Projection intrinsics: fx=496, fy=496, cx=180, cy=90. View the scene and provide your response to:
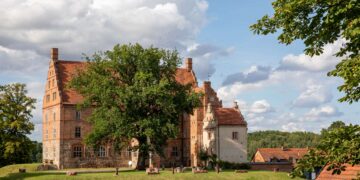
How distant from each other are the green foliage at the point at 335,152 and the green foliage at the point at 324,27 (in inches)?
35.8

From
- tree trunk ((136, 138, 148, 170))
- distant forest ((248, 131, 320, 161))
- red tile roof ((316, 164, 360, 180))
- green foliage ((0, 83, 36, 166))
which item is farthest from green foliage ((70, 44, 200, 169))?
distant forest ((248, 131, 320, 161))

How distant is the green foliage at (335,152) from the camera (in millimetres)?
9844

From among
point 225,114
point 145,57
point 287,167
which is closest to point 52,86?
point 145,57

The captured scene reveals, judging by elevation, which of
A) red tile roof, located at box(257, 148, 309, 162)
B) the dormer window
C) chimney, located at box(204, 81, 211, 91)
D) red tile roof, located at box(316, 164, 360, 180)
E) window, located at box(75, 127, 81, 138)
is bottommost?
red tile roof, located at box(257, 148, 309, 162)

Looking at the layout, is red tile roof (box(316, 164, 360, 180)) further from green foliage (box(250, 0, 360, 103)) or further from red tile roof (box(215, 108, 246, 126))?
red tile roof (box(215, 108, 246, 126))

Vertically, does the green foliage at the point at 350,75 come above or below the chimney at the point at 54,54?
below

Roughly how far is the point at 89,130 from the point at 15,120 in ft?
37.3

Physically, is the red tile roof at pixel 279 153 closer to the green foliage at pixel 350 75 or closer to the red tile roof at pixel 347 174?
the red tile roof at pixel 347 174

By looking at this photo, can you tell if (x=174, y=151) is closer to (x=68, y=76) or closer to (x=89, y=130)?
(x=89, y=130)

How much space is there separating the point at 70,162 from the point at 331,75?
51354mm

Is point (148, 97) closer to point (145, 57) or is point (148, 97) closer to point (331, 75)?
point (145, 57)

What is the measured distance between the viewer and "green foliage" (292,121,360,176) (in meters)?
9.84

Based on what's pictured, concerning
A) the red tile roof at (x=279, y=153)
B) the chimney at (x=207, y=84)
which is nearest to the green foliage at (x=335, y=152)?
the chimney at (x=207, y=84)

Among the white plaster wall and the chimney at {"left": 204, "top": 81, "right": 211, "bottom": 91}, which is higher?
the chimney at {"left": 204, "top": 81, "right": 211, "bottom": 91}
